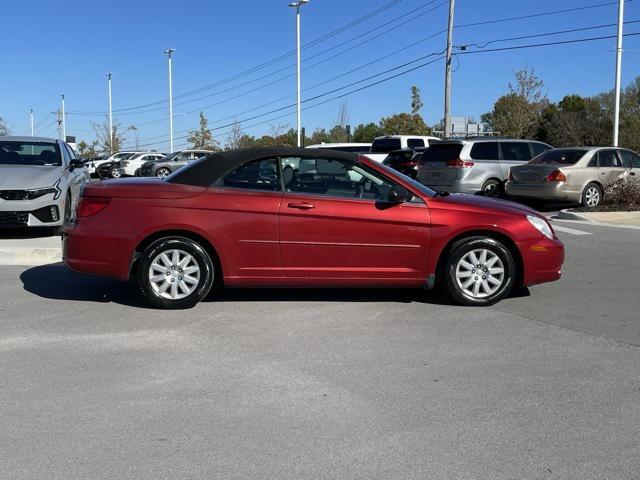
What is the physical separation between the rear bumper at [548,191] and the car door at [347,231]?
983 centimetres

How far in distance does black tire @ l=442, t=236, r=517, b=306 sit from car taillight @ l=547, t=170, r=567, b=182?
9.40 meters

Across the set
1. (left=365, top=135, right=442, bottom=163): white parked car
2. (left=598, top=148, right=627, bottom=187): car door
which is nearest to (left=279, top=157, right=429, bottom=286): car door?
(left=598, top=148, right=627, bottom=187): car door

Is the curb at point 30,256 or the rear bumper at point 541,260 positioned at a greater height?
the rear bumper at point 541,260

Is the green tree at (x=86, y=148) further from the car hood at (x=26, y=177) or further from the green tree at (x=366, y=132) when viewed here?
the car hood at (x=26, y=177)

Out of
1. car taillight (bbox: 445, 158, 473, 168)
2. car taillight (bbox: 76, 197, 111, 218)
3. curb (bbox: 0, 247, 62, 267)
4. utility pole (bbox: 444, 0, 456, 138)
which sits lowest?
curb (bbox: 0, 247, 62, 267)

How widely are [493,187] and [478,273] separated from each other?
10874mm

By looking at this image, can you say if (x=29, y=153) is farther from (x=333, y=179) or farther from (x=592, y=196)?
(x=592, y=196)

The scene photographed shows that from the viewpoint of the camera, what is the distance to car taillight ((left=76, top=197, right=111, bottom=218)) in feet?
21.1

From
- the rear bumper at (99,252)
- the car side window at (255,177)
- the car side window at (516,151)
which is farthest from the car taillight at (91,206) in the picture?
the car side window at (516,151)

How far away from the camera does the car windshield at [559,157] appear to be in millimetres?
→ 15758

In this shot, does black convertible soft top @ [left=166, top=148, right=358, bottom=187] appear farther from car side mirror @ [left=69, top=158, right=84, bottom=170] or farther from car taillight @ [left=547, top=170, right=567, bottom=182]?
car taillight @ [left=547, top=170, right=567, bottom=182]

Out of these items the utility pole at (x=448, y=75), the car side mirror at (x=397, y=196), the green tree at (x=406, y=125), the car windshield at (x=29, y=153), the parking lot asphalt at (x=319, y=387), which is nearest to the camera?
the parking lot asphalt at (x=319, y=387)

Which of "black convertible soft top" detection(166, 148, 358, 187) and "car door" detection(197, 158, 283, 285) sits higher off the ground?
"black convertible soft top" detection(166, 148, 358, 187)

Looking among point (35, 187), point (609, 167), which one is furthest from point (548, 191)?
point (35, 187)
